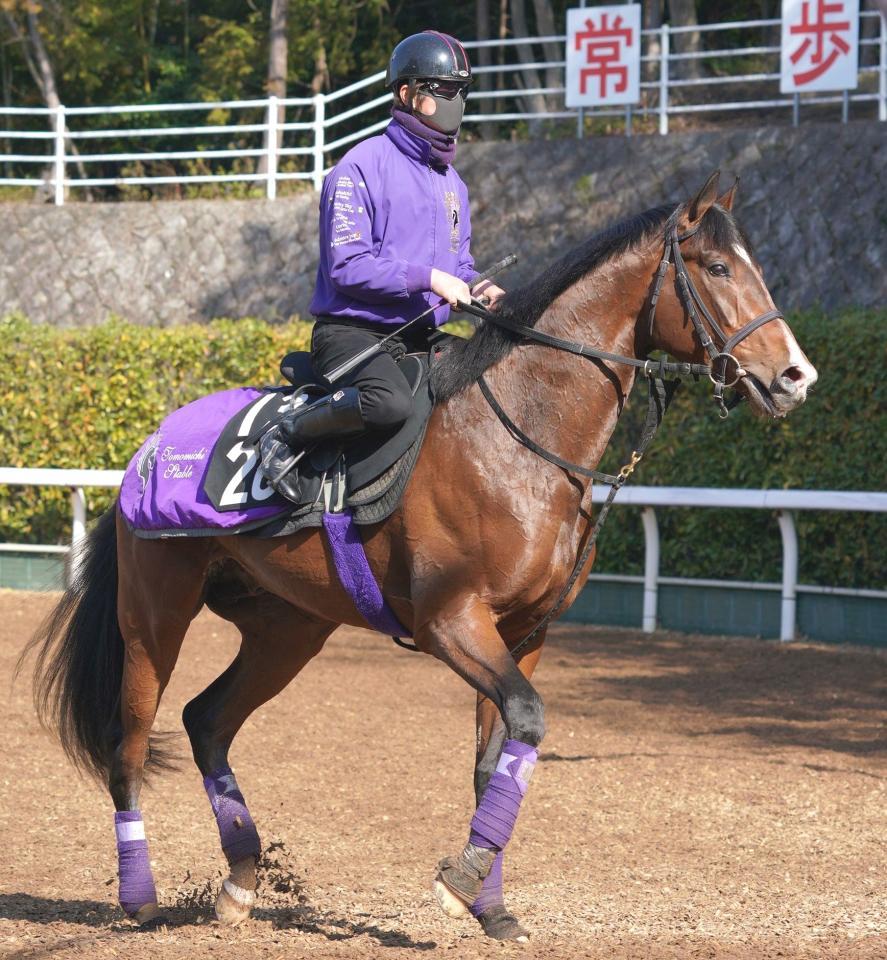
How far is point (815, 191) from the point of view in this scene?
15977 mm

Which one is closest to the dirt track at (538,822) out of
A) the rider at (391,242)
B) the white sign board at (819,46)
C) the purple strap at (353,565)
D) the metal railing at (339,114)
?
the purple strap at (353,565)

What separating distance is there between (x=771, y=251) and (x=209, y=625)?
819 cm

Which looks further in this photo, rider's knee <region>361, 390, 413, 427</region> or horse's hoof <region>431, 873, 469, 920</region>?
rider's knee <region>361, 390, 413, 427</region>

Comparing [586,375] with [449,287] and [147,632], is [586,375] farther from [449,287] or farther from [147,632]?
[147,632]

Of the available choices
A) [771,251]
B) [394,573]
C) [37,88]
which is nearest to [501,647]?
[394,573]

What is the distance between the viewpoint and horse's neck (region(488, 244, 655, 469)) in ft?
14.3

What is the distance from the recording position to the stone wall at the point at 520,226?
15.7 metres

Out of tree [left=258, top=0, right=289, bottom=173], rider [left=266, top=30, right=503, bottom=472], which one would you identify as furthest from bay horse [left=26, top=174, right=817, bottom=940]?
tree [left=258, top=0, right=289, bottom=173]

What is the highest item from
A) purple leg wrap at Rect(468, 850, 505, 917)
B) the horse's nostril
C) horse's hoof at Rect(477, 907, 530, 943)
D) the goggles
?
the goggles

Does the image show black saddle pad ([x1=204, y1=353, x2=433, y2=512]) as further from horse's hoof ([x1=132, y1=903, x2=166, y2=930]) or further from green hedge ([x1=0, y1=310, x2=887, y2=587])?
green hedge ([x1=0, y1=310, x2=887, y2=587])

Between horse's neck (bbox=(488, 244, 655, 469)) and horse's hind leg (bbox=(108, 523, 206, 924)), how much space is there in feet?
4.77

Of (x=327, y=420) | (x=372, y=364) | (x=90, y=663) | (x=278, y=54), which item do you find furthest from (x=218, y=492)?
(x=278, y=54)

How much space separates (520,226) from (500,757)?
1429cm

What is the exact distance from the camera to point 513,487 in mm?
4273
